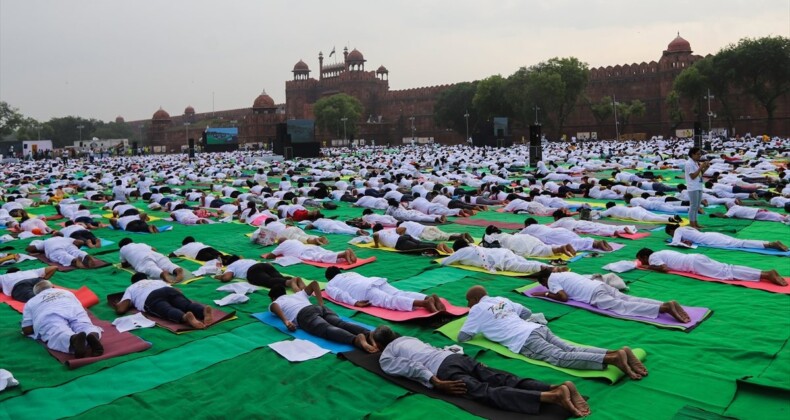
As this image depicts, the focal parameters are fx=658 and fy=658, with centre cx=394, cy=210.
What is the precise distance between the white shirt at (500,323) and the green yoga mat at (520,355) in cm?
4

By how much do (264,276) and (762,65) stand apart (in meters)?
37.7

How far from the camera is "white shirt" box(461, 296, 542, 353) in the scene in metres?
4.64

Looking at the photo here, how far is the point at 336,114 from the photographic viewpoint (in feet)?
192

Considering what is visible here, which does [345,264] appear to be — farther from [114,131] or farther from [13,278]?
[114,131]

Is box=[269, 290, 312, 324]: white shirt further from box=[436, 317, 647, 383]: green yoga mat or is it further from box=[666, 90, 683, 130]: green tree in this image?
box=[666, 90, 683, 130]: green tree

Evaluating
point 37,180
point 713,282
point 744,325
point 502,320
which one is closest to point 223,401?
point 502,320

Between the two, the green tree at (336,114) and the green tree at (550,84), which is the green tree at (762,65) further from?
the green tree at (336,114)

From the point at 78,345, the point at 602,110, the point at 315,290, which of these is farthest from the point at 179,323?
the point at 602,110

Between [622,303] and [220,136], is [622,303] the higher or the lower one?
the lower one

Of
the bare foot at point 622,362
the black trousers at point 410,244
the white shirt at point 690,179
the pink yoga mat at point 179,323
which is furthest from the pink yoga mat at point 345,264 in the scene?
the white shirt at point 690,179

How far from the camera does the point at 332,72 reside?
75438 millimetres

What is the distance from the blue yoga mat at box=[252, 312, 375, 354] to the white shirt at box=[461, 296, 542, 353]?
0.89 m

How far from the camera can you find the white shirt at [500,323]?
15.2 ft

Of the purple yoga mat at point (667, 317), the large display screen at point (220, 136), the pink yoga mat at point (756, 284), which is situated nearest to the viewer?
the purple yoga mat at point (667, 317)
